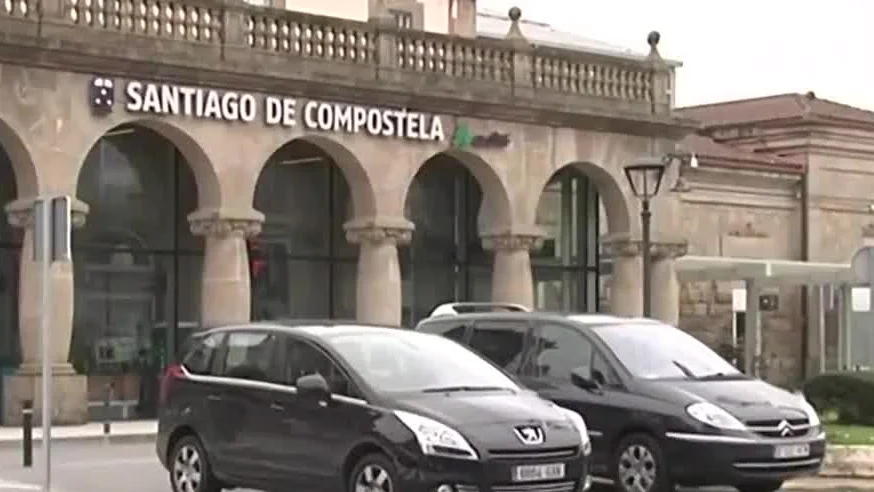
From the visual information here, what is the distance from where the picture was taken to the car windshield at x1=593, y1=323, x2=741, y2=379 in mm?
16891

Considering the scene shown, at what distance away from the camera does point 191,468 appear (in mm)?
16047

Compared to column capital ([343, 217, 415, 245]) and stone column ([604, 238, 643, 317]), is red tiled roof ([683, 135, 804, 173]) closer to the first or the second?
stone column ([604, 238, 643, 317])

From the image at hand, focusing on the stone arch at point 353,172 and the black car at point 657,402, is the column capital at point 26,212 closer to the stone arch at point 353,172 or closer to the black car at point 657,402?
the stone arch at point 353,172

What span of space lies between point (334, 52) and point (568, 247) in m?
8.69

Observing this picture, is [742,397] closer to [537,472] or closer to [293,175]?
[537,472]

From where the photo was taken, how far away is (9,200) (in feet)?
94.6

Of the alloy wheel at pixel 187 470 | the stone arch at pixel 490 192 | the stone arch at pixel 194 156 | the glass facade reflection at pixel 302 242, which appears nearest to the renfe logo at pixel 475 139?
the stone arch at pixel 490 192

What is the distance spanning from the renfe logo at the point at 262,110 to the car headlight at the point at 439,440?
14.6 metres

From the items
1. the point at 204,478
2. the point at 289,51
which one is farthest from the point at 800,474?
the point at 289,51

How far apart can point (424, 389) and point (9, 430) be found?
1278 centimetres

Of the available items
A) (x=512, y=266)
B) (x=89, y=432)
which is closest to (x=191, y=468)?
(x=89, y=432)

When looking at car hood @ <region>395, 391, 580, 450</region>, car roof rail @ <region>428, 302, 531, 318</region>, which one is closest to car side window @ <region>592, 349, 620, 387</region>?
car hood @ <region>395, 391, 580, 450</region>

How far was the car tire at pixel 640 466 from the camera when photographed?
52.6 ft

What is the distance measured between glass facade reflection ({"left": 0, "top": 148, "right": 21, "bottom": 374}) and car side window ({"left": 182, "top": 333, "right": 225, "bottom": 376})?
12.8 metres
